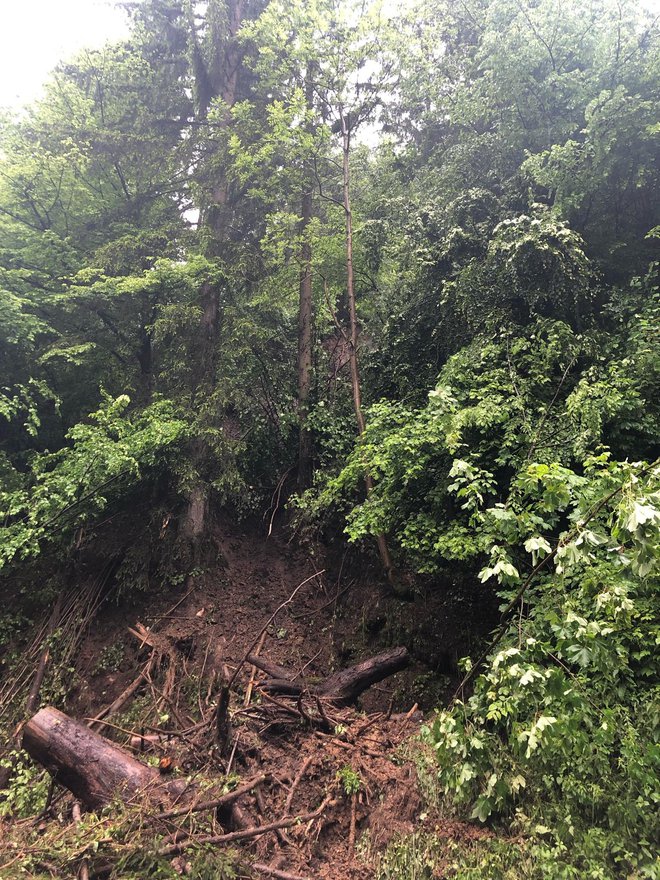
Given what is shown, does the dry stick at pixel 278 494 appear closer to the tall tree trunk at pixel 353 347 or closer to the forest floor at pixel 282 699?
the forest floor at pixel 282 699

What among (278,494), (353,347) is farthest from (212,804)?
(353,347)

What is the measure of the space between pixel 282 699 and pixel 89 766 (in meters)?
2.03

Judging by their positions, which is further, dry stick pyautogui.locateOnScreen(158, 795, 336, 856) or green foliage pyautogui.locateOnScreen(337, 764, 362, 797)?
green foliage pyautogui.locateOnScreen(337, 764, 362, 797)

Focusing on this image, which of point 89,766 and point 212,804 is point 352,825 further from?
point 89,766

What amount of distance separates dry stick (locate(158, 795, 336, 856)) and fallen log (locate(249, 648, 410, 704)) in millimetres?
1312

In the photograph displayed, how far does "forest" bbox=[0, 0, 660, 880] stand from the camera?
3.18 metres

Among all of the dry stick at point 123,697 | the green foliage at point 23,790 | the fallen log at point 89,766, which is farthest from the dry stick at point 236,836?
the dry stick at point 123,697

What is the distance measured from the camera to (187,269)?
8.35 meters

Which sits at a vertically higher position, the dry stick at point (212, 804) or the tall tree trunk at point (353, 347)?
the tall tree trunk at point (353, 347)

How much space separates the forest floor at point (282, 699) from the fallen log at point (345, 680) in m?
0.17

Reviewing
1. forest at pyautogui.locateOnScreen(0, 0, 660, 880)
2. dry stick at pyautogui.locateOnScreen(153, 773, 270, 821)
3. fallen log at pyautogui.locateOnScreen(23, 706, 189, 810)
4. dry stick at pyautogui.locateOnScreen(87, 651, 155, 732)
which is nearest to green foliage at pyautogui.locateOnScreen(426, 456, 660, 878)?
forest at pyautogui.locateOnScreen(0, 0, 660, 880)

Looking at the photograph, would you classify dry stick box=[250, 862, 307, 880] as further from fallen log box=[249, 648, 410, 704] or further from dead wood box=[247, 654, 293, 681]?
dead wood box=[247, 654, 293, 681]

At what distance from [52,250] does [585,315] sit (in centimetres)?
945

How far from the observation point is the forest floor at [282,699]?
3.78m
